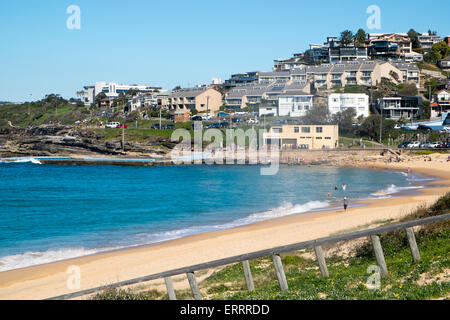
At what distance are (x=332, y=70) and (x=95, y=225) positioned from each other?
306 feet

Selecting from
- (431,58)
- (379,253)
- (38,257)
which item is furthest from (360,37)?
(379,253)

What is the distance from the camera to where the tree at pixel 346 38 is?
13964 cm

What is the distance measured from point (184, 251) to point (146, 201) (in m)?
22.0

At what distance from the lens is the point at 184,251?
23625 millimetres

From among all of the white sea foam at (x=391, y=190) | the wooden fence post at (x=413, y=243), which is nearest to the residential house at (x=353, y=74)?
the white sea foam at (x=391, y=190)

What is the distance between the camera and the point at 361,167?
72.1m

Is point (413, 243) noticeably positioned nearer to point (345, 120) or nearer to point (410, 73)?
point (345, 120)

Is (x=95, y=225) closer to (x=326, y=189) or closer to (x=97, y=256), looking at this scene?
(x=97, y=256)

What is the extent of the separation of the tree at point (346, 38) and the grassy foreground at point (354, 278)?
440 ft

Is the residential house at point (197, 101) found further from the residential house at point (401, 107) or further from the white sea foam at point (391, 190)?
the white sea foam at point (391, 190)

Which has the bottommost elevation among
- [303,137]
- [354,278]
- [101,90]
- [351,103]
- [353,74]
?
[354,278]

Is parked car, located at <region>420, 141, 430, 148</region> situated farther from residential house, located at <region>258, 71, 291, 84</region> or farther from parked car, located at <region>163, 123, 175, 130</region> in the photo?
residential house, located at <region>258, 71, 291, 84</region>

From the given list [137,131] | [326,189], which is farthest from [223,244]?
[137,131]

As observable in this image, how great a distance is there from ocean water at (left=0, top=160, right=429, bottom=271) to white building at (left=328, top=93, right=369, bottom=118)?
27420 mm
